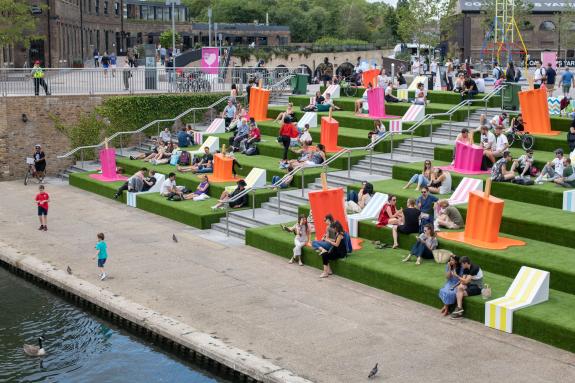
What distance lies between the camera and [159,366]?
54.1 ft

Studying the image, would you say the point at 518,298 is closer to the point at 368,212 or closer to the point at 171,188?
the point at 368,212

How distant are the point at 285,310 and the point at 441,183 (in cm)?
707

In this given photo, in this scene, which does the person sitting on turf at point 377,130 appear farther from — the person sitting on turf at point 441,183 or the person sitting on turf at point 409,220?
the person sitting on turf at point 409,220

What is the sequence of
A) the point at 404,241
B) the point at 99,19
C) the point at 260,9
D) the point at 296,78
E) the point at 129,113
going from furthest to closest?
the point at 260,9
the point at 99,19
the point at 296,78
the point at 129,113
the point at 404,241

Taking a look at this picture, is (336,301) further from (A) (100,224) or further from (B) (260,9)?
(B) (260,9)

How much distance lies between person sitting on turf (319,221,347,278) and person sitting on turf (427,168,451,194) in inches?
155

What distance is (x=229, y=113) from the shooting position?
3641cm

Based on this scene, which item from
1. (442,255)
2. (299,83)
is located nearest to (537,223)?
(442,255)

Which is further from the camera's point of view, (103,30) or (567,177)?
(103,30)

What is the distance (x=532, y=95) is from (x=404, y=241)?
9.13 m

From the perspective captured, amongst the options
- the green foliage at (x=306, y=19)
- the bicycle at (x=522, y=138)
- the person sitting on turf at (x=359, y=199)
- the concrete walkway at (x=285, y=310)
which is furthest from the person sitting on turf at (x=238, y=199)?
the green foliage at (x=306, y=19)

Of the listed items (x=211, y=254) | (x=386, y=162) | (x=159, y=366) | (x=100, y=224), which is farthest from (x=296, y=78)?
(x=159, y=366)

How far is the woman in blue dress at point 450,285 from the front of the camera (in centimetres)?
1770

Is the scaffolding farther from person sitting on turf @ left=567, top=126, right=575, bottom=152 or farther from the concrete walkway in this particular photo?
the concrete walkway
